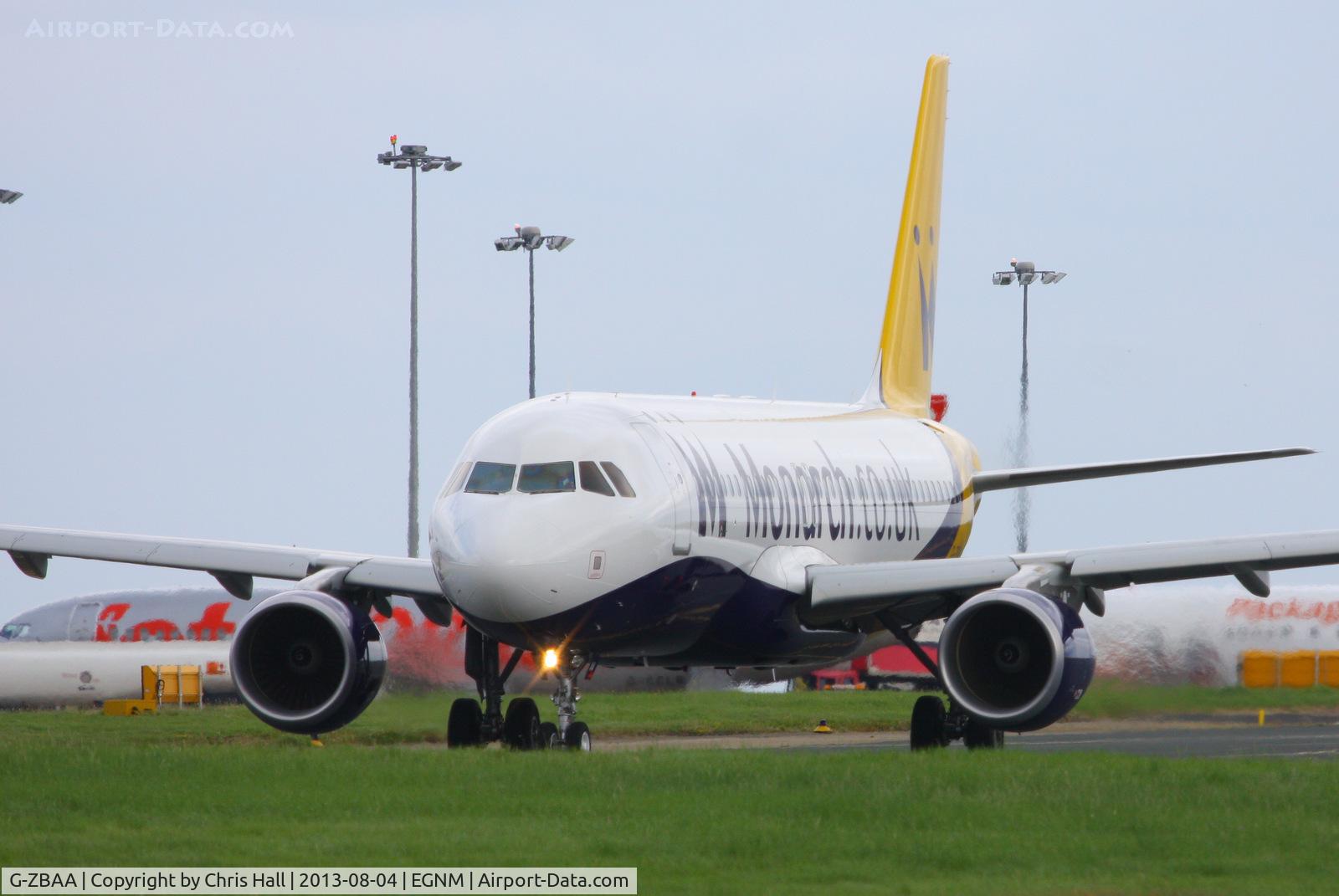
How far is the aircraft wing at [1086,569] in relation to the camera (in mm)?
22547

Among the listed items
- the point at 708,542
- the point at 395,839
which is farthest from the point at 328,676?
the point at 395,839

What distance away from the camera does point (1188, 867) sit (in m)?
13.1

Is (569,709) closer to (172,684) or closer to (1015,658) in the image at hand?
(1015,658)

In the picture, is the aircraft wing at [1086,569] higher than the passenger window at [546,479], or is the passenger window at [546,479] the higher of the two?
the passenger window at [546,479]

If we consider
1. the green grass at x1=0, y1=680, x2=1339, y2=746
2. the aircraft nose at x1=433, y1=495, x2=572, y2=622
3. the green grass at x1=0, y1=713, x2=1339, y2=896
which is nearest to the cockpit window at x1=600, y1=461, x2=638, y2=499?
the aircraft nose at x1=433, y1=495, x2=572, y2=622

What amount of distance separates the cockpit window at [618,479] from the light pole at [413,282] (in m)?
27.7

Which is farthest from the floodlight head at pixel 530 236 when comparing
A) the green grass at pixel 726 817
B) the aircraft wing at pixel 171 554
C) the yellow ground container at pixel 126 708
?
the green grass at pixel 726 817

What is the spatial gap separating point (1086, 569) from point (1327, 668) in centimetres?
1905

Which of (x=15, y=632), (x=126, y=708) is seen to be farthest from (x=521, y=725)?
(x=15, y=632)

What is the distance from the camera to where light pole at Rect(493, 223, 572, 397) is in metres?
51.0

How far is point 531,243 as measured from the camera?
2064 inches

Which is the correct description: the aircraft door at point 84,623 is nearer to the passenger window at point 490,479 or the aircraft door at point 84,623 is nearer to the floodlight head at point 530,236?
the floodlight head at point 530,236

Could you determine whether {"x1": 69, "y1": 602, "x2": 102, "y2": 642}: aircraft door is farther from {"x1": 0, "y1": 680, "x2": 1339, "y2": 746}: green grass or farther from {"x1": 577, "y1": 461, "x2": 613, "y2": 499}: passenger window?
{"x1": 577, "y1": 461, "x2": 613, "y2": 499}: passenger window

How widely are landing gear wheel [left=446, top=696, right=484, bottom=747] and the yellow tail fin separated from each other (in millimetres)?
11224
